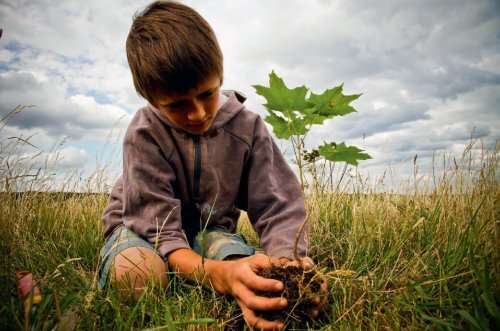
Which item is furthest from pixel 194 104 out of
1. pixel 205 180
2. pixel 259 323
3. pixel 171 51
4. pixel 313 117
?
pixel 259 323

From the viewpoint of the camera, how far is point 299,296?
3.61 feet

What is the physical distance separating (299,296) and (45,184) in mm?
2906

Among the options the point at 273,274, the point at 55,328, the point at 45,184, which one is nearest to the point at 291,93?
the point at 273,274

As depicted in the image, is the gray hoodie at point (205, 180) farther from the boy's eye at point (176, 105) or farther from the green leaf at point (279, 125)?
the green leaf at point (279, 125)

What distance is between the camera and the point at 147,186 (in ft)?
5.62

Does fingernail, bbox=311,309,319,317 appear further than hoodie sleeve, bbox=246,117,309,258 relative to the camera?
No

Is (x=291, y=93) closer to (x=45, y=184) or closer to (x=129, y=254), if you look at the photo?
(x=129, y=254)

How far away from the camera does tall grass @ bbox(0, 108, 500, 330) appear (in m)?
0.98

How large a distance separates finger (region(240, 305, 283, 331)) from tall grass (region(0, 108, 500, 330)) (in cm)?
10

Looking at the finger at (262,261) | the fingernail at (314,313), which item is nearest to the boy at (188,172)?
the finger at (262,261)

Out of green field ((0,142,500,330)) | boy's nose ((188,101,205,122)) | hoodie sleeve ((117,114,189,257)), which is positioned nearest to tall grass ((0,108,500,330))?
green field ((0,142,500,330))

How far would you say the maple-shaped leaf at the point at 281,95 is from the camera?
1115 millimetres

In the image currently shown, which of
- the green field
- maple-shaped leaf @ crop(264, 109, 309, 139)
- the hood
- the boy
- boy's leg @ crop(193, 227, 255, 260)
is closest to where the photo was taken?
the green field

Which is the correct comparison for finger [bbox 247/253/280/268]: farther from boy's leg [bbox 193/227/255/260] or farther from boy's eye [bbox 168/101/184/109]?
boy's eye [bbox 168/101/184/109]
